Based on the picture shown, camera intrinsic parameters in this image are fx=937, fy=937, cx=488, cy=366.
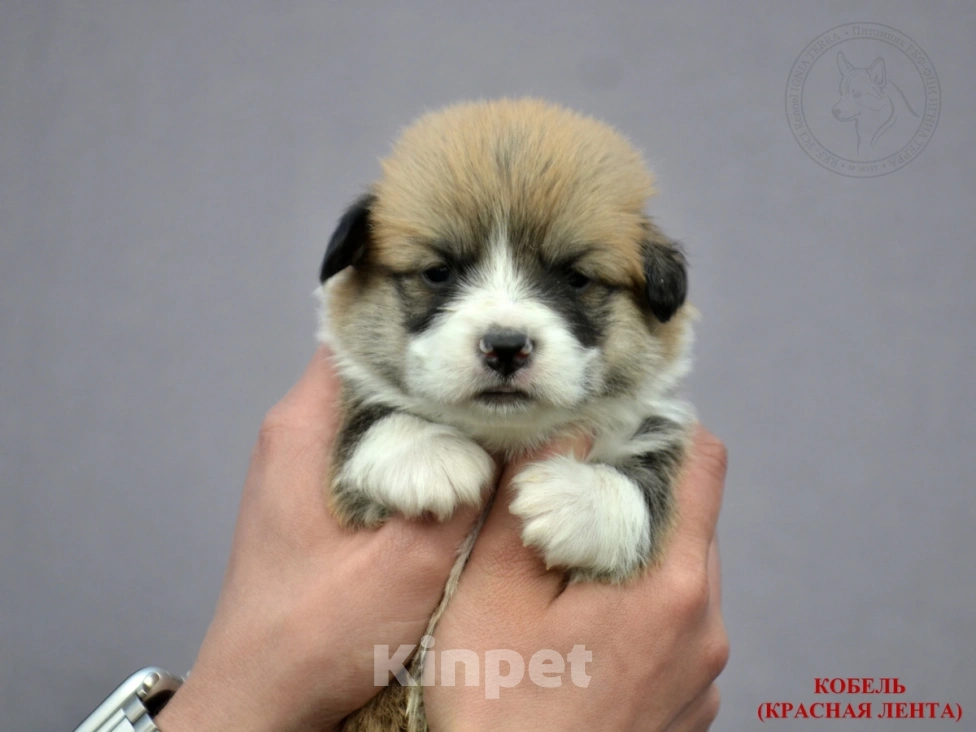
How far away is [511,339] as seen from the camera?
6.95 ft

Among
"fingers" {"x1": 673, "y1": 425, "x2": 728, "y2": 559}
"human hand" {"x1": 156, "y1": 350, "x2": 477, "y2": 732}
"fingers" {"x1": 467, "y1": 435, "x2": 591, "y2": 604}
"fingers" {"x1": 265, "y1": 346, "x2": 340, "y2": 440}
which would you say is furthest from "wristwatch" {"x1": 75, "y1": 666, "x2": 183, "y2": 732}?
"fingers" {"x1": 673, "y1": 425, "x2": 728, "y2": 559}

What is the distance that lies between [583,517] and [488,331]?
1.70 ft

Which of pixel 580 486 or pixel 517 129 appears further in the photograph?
pixel 517 129

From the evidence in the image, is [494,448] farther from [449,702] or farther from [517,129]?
[517,129]

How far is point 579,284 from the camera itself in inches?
94.5

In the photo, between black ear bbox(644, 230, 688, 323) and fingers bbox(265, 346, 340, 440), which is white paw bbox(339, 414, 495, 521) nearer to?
fingers bbox(265, 346, 340, 440)

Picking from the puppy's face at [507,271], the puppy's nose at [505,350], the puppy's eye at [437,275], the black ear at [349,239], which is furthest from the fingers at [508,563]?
the black ear at [349,239]

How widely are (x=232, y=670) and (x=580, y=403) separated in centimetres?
107

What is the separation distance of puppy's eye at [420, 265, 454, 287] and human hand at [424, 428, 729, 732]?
0.57 m

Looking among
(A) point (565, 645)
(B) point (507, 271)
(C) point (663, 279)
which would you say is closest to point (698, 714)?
(A) point (565, 645)

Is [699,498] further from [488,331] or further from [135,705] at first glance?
[135,705]

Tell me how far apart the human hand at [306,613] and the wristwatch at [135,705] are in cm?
11

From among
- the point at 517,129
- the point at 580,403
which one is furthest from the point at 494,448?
the point at 517,129

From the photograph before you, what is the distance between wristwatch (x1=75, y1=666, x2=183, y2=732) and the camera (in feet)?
7.73
